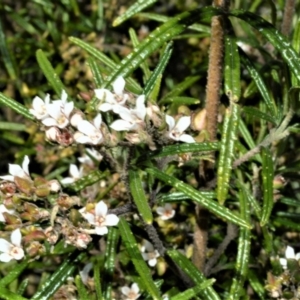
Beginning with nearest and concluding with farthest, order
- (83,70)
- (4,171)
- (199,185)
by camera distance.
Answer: (199,185) < (83,70) < (4,171)

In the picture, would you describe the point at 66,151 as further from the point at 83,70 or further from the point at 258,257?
the point at 258,257

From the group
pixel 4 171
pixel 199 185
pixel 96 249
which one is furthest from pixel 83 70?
pixel 199 185

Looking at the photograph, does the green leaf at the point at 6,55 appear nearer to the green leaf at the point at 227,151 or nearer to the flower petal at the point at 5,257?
the flower petal at the point at 5,257

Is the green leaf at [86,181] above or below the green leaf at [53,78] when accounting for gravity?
below

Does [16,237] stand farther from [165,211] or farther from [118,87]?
[165,211]

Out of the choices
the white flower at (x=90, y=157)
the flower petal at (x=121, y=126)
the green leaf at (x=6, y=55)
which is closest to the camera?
the flower petal at (x=121, y=126)

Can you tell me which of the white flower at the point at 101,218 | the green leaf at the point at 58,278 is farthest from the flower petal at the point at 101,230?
the green leaf at the point at 58,278

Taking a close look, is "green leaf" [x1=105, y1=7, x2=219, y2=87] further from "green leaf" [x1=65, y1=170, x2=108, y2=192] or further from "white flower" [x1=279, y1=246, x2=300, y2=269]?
"white flower" [x1=279, y1=246, x2=300, y2=269]

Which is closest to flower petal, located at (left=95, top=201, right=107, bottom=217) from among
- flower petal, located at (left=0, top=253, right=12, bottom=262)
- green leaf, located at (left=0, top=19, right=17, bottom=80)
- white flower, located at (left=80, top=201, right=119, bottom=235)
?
white flower, located at (left=80, top=201, right=119, bottom=235)
